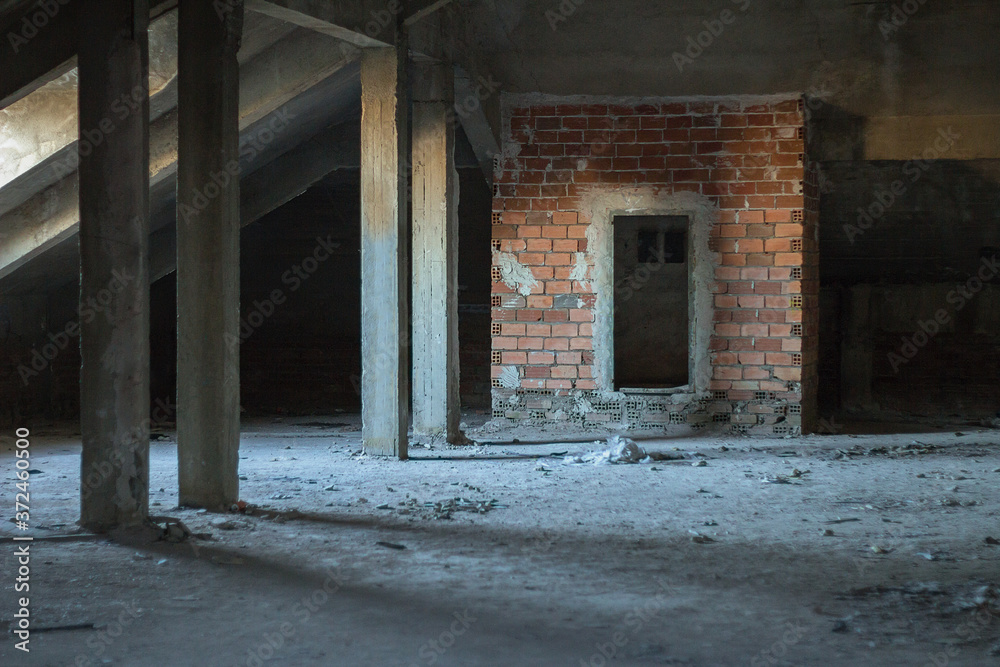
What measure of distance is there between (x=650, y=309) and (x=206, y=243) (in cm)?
703

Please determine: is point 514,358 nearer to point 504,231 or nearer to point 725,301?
point 504,231

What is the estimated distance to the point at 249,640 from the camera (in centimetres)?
283

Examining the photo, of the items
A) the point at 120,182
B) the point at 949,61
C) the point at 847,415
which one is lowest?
the point at 847,415

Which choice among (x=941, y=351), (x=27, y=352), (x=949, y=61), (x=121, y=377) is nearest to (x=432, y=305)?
(x=121, y=377)

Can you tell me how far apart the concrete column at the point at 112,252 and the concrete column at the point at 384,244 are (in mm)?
2285

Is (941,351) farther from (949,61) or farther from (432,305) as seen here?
(432,305)

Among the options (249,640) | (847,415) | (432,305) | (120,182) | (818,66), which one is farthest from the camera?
(847,415)

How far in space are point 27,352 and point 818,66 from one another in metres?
6.72

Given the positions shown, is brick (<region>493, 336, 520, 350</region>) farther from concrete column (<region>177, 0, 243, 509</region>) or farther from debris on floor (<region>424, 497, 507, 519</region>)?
concrete column (<region>177, 0, 243, 509</region>)

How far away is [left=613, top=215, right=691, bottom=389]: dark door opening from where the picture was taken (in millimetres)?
10672

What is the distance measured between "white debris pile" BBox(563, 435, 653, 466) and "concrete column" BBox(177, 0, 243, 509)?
8.34 feet

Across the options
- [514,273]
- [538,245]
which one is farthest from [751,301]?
[514,273]

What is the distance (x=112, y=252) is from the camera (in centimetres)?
403

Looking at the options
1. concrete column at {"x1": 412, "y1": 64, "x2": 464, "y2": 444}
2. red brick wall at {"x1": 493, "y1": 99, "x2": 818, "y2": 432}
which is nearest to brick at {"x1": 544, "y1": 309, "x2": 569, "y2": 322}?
red brick wall at {"x1": 493, "y1": 99, "x2": 818, "y2": 432}
